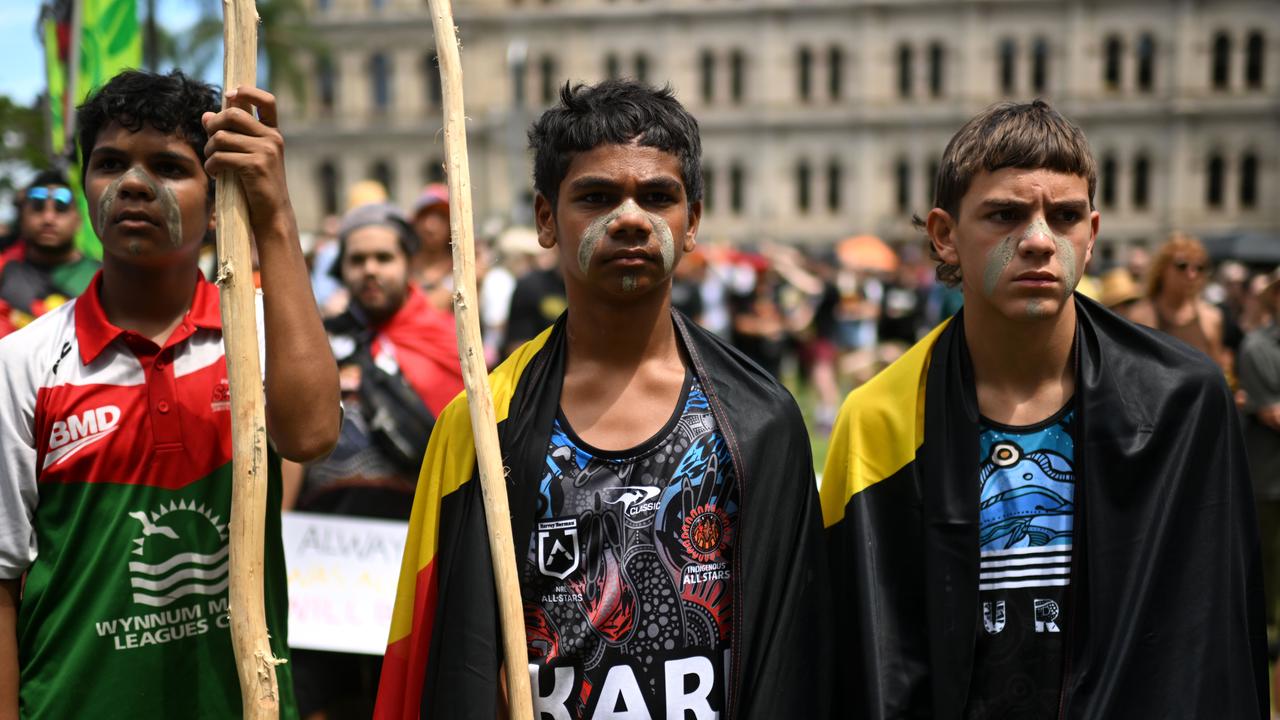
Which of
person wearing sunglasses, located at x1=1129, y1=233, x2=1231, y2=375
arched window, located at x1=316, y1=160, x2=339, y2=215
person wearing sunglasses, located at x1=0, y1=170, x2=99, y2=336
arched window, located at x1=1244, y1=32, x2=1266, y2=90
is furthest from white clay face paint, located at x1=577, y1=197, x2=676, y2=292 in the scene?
arched window, located at x1=316, y1=160, x2=339, y2=215

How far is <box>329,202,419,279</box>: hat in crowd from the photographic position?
499 cm

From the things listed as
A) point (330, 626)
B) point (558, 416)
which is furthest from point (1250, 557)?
point (330, 626)

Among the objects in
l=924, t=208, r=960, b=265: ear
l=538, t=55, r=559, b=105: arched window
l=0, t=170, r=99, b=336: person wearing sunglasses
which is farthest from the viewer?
l=538, t=55, r=559, b=105: arched window

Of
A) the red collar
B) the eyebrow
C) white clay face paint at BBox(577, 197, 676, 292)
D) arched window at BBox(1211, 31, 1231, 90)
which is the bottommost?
the red collar

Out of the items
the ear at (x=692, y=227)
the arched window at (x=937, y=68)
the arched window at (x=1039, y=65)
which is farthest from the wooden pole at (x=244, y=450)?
the arched window at (x=1039, y=65)

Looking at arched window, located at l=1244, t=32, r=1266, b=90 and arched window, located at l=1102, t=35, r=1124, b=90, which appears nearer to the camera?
arched window, located at l=1244, t=32, r=1266, b=90

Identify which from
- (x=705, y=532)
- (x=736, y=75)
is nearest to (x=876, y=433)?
(x=705, y=532)

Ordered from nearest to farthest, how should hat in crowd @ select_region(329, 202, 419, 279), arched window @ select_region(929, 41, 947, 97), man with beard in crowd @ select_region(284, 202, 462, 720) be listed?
man with beard in crowd @ select_region(284, 202, 462, 720)
hat in crowd @ select_region(329, 202, 419, 279)
arched window @ select_region(929, 41, 947, 97)

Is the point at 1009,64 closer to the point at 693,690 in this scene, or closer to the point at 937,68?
the point at 937,68

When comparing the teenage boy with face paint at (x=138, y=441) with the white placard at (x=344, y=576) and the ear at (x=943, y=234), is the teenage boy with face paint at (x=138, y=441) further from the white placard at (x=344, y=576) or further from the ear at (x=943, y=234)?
the white placard at (x=344, y=576)

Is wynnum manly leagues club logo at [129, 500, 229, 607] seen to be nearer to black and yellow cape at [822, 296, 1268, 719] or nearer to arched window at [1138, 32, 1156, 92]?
black and yellow cape at [822, 296, 1268, 719]

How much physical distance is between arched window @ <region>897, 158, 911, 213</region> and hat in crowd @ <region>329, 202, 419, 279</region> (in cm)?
4871

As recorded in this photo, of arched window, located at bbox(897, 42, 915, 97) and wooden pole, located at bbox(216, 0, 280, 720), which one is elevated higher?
arched window, located at bbox(897, 42, 915, 97)

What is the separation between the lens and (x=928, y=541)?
2.68 meters
